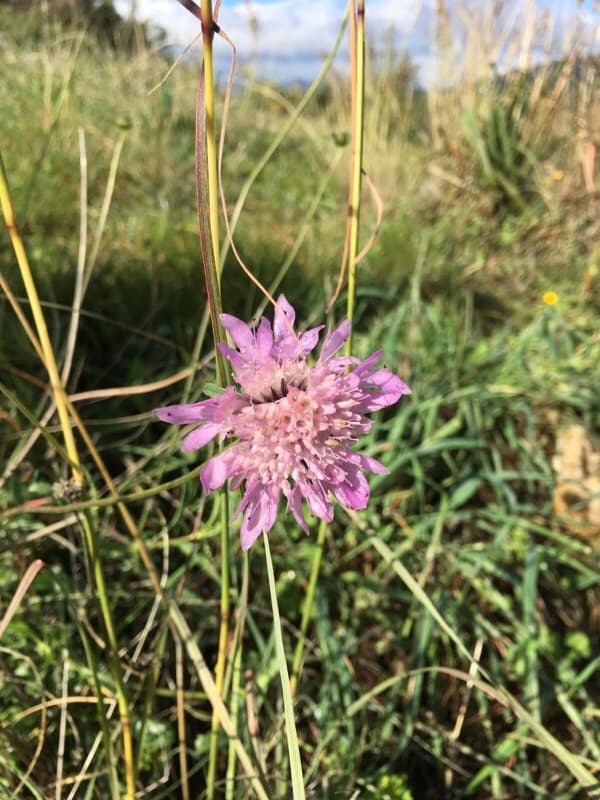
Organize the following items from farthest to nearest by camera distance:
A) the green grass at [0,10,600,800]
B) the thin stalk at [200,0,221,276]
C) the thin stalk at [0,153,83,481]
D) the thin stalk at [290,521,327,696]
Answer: the green grass at [0,10,600,800] < the thin stalk at [290,521,327,696] < the thin stalk at [0,153,83,481] < the thin stalk at [200,0,221,276]

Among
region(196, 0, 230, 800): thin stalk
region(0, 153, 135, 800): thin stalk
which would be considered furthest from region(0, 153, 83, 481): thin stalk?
region(196, 0, 230, 800): thin stalk

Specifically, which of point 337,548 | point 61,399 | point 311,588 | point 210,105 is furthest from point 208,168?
point 337,548

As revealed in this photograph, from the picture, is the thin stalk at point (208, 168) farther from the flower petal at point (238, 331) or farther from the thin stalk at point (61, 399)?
the thin stalk at point (61, 399)

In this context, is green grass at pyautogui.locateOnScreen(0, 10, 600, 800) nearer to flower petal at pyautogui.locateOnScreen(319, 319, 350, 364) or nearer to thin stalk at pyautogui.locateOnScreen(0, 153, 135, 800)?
thin stalk at pyautogui.locateOnScreen(0, 153, 135, 800)

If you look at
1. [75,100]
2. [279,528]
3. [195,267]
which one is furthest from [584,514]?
[75,100]

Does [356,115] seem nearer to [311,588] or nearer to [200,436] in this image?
[200,436]

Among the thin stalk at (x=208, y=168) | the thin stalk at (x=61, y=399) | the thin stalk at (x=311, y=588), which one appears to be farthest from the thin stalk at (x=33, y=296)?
the thin stalk at (x=311, y=588)
